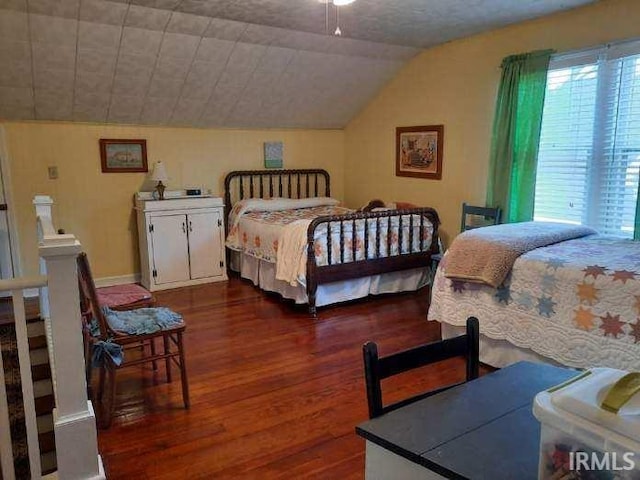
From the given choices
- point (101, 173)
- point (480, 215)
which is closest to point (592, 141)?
point (480, 215)

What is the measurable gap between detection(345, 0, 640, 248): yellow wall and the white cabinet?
1939mm

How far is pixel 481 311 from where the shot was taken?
10.1 feet

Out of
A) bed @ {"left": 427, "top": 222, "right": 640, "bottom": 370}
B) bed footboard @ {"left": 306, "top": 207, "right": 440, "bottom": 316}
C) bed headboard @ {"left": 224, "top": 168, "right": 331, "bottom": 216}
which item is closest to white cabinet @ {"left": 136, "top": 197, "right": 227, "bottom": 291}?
bed headboard @ {"left": 224, "top": 168, "right": 331, "bottom": 216}

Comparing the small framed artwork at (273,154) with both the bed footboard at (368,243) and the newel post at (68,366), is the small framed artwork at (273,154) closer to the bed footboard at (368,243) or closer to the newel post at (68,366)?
the bed footboard at (368,243)

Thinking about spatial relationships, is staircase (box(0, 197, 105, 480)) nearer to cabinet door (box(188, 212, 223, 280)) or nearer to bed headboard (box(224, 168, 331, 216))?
cabinet door (box(188, 212, 223, 280))

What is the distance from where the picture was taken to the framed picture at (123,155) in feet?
16.0

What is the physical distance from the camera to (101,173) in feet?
16.1

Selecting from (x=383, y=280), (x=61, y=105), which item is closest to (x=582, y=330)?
(x=383, y=280)

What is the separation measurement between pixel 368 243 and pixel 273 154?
6.87ft

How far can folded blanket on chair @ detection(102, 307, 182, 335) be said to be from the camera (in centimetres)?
258

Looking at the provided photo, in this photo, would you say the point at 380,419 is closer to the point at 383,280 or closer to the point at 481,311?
the point at 481,311

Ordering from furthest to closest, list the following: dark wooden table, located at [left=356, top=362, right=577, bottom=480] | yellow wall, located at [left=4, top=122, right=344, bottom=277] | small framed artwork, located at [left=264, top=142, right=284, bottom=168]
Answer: small framed artwork, located at [left=264, top=142, right=284, bottom=168], yellow wall, located at [left=4, top=122, right=344, bottom=277], dark wooden table, located at [left=356, top=362, right=577, bottom=480]

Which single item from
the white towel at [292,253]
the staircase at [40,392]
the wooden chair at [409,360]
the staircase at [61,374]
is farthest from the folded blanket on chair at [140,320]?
the wooden chair at [409,360]

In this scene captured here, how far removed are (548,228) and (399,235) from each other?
1.44 metres
